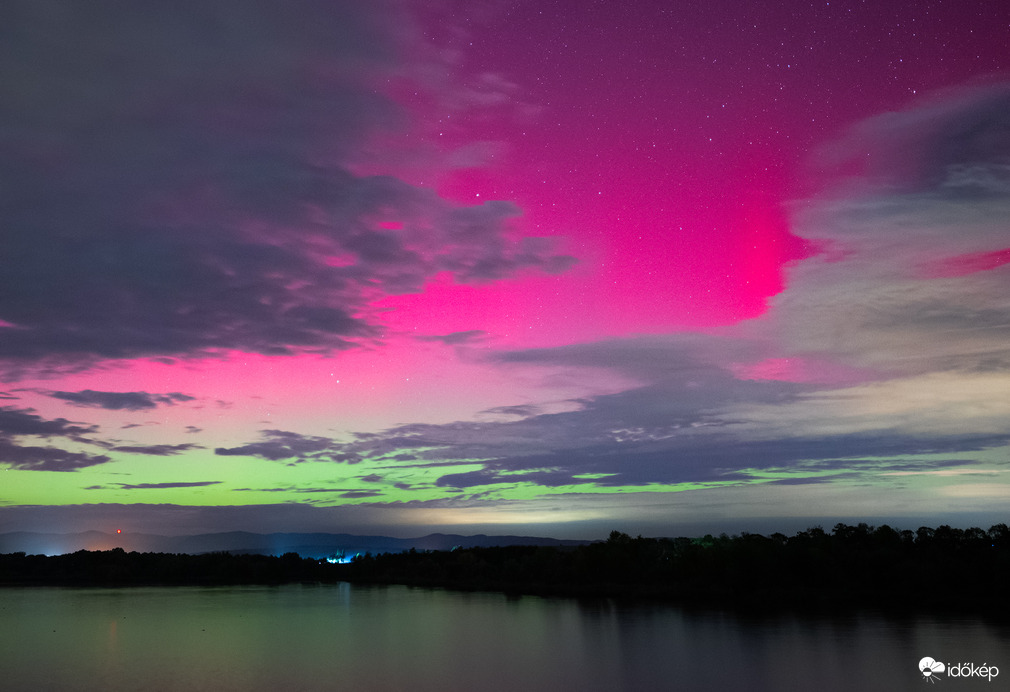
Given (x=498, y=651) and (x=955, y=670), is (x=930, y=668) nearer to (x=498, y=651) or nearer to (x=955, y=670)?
(x=955, y=670)

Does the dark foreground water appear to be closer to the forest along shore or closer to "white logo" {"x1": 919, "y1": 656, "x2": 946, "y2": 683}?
"white logo" {"x1": 919, "y1": 656, "x2": 946, "y2": 683}

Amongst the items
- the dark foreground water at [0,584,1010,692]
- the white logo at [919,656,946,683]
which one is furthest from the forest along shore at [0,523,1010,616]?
the white logo at [919,656,946,683]

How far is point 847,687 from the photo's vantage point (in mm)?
32375

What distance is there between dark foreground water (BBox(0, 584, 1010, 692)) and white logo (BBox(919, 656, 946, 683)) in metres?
0.36

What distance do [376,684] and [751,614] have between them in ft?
138

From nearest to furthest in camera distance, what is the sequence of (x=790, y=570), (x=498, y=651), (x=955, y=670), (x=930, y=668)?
1. (x=955, y=670)
2. (x=930, y=668)
3. (x=498, y=651)
4. (x=790, y=570)

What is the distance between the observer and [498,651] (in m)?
47.8

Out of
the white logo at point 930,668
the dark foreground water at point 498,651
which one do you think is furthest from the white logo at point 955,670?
A: the dark foreground water at point 498,651

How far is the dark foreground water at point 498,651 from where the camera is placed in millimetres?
35656

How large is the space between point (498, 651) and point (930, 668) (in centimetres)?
2415

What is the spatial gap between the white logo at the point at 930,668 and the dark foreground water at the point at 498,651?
364 millimetres

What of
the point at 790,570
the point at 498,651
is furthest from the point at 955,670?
the point at 790,570

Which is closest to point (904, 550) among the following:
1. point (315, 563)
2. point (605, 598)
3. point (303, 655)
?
point (605, 598)

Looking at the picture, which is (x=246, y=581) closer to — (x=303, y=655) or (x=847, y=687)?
(x=303, y=655)
